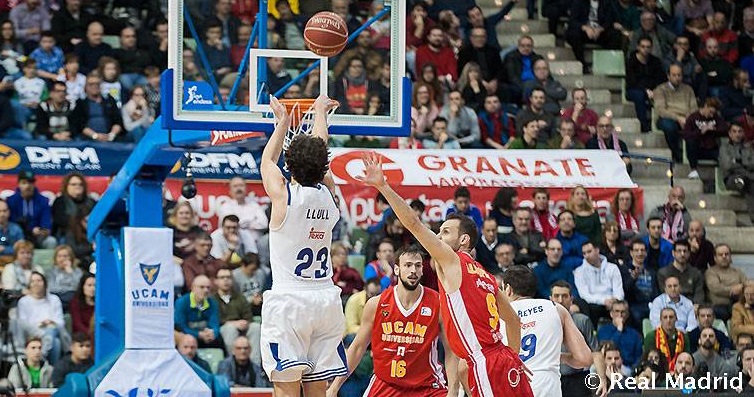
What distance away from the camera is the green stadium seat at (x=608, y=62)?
2291 cm

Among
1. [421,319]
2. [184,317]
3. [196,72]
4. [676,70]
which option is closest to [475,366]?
[421,319]

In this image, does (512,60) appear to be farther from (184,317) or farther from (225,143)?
(225,143)

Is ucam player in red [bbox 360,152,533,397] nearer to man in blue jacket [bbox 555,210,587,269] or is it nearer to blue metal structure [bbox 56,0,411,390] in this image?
blue metal structure [bbox 56,0,411,390]

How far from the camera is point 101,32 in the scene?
65.4ft

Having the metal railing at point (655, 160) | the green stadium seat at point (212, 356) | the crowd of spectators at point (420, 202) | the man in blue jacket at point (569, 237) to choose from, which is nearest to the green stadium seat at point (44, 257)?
the crowd of spectators at point (420, 202)

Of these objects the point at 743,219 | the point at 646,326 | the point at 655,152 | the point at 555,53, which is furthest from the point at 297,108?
the point at 555,53

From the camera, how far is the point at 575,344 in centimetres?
1191

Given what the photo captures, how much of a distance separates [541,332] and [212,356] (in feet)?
17.7

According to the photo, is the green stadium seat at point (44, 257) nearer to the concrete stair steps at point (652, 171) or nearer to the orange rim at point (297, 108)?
the orange rim at point (297, 108)

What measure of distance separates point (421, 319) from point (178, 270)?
5292 millimetres

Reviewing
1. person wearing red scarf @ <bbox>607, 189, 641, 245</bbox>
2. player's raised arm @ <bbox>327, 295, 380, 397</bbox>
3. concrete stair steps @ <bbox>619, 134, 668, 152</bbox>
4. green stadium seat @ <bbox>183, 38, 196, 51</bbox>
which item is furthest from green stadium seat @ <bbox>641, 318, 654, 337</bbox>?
green stadium seat @ <bbox>183, 38, 196, 51</bbox>

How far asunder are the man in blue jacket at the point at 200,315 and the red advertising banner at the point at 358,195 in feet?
6.01

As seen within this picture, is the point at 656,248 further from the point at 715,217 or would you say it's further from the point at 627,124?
the point at 627,124

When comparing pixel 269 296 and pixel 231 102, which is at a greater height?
pixel 231 102
